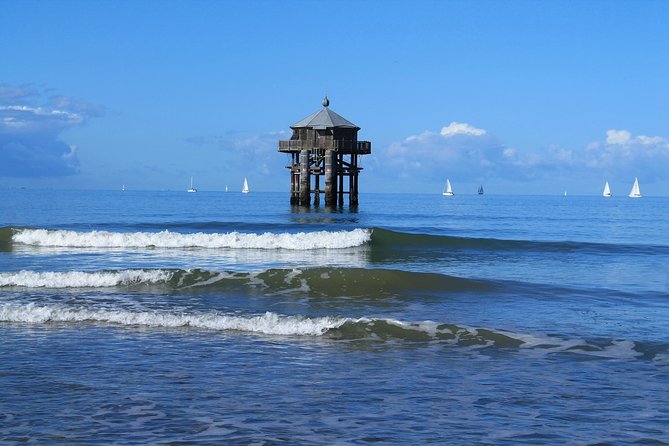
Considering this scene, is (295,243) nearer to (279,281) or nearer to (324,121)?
(279,281)

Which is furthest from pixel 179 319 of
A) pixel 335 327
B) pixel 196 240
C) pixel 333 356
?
pixel 196 240

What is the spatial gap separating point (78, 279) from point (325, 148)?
35.2m

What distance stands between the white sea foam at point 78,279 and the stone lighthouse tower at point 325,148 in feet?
109

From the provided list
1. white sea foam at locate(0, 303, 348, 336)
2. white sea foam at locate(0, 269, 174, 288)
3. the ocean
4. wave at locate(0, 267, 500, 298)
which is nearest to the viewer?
the ocean

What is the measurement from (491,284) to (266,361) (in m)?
9.34

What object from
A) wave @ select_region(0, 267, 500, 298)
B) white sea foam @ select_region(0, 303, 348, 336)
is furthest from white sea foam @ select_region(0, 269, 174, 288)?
white sea foam @ select_region(0, 303, 348, 336)

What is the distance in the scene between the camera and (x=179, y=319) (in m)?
11.8

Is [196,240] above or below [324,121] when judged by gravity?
below

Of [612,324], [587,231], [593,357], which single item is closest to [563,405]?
[593,357]

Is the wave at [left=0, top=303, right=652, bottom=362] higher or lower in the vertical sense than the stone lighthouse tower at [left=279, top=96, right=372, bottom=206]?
lower

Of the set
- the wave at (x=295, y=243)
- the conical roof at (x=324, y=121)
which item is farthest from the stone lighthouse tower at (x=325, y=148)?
the wave at (x=295, y=243)

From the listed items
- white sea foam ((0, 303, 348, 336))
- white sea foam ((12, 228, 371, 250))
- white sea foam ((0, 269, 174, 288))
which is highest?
white sea foam ((12, 228, 371, 250))

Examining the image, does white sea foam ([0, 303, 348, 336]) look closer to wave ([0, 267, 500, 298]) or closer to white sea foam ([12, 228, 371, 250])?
wave ([0, 267, 500, 298])

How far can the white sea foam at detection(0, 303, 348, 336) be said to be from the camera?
11.2m
